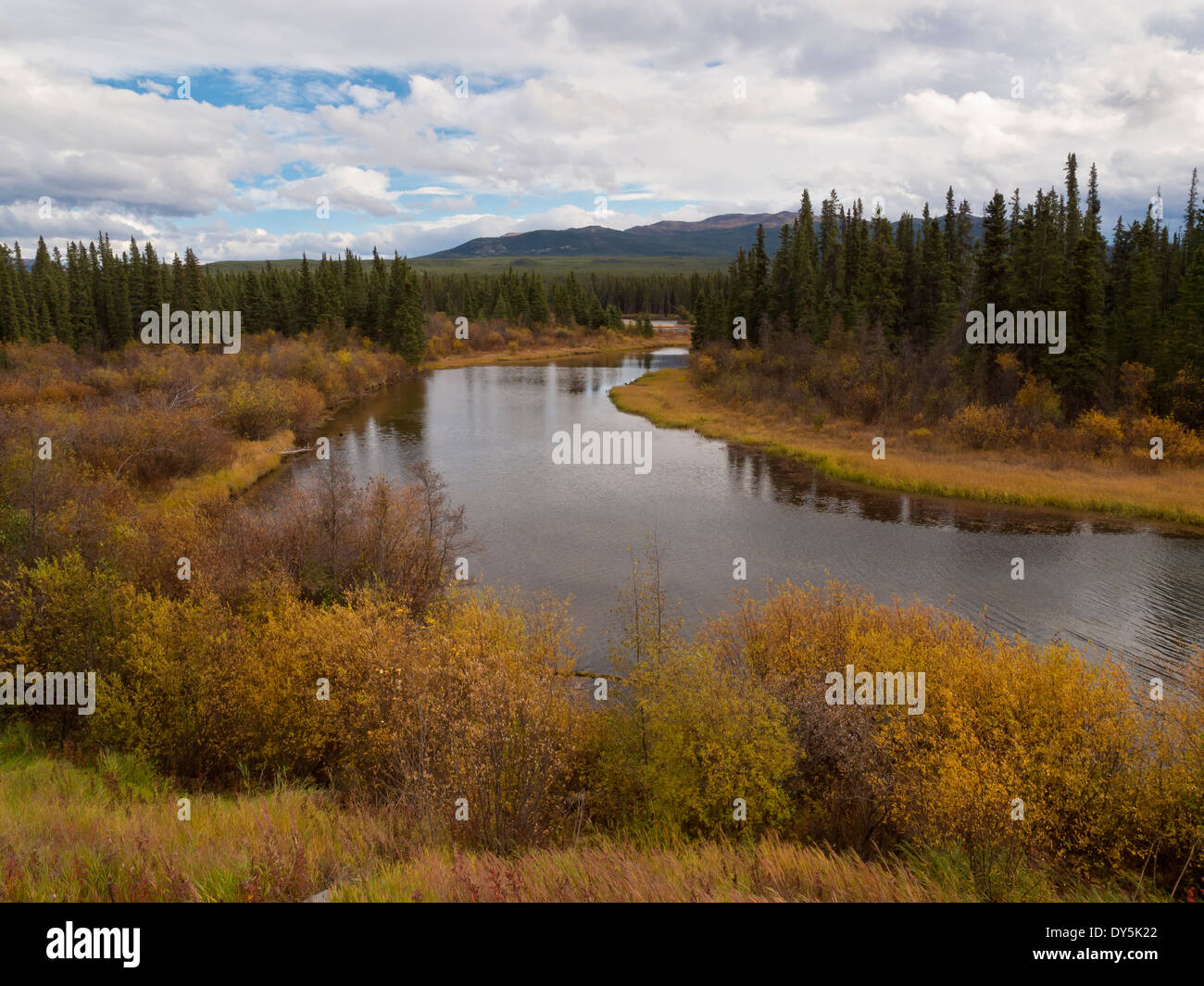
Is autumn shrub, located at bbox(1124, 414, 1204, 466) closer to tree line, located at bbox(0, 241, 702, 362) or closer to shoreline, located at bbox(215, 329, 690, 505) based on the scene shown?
shoreline, located at bbox(215, 329, 690, 505)

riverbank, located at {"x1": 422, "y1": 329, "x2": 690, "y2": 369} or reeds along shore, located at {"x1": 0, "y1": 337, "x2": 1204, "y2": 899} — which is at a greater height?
riverbank, located at {"x1": 422, "y1": 329, "x2": 690, "y2": 369}

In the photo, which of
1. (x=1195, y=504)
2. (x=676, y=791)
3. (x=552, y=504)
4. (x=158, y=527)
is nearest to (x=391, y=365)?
(x=552, y=504)

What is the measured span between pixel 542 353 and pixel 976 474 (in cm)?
10487

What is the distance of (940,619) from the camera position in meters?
21.9

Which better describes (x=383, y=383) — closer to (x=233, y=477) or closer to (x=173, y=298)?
(x=173, y=298)

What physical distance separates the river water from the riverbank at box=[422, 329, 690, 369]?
67.0 m

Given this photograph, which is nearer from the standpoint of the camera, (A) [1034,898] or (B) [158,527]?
(A) [1034,898]

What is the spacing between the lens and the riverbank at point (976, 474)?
136 feet

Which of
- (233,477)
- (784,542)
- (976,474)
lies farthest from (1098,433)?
(233,477)

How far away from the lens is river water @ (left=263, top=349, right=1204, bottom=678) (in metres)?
28.4

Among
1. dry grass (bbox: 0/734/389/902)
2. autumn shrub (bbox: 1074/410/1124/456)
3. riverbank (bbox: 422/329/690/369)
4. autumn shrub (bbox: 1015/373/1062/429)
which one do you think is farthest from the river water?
riverbank (bbox: 422/329/690/369)
